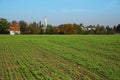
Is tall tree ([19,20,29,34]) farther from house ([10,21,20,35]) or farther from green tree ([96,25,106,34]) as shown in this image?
green tree ([96,25,106,34])

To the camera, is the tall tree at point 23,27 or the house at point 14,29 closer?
the tall tree at point 23,27

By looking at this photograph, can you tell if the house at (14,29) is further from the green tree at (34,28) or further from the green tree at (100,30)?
the green tree at (100,30)

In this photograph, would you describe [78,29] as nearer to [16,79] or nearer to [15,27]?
[15,27]

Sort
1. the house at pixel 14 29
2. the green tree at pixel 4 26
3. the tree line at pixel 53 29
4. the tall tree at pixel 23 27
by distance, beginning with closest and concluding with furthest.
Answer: the tree line at pixel 53 29
the green tree at pixel 4 26
the tall tree at pixel 23 27
the house at pixel 14 29

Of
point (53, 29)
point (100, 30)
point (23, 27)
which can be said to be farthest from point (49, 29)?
point (100, 30)

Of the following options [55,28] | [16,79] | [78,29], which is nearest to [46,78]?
[16,79]

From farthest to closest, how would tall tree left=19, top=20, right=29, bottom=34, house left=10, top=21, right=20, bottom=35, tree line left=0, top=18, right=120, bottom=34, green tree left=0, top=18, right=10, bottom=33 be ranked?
house left=10, top=21, right=20, bottom=35
tall tree left=19, top=20, right=29, bottom=34
green tree left=0, top=18, right=10, bottom=33
tree line left=0, top=18, right=120, bottom=34

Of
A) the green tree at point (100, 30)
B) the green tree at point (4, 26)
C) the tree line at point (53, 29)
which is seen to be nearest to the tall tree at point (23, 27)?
the tree line at point (53, 29)

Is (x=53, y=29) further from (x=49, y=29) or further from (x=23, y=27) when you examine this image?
(x=23, y=27)

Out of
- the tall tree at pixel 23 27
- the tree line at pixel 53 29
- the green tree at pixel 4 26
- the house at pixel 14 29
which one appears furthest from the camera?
the house at pixel 14 29

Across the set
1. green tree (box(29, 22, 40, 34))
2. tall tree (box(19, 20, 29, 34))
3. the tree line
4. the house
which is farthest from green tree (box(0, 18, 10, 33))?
green tree (box(29, 22, 40, 34))

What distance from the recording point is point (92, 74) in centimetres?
1010

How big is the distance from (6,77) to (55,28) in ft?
333

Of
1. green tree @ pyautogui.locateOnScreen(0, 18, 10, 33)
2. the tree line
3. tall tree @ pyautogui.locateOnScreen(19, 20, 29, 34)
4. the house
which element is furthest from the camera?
the house
